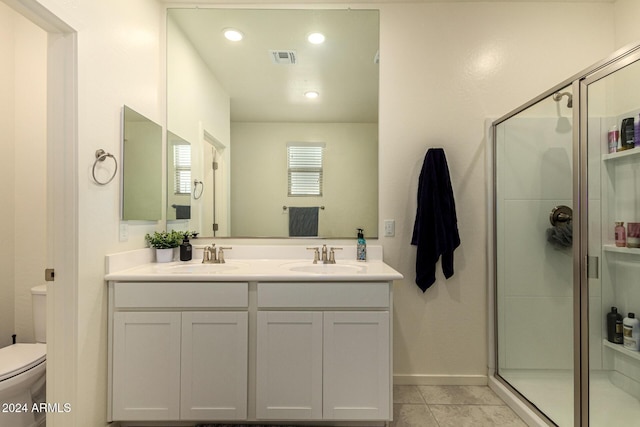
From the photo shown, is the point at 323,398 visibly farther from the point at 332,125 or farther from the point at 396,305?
the point at 332,125

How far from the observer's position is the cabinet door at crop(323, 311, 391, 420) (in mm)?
1562

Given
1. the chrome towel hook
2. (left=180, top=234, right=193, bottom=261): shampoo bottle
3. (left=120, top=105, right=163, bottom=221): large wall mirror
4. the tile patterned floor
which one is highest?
(left=120, top=105, right=163, bottom=221): large wall mirror

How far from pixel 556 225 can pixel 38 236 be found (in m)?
3.21

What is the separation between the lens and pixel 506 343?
6.77 ft

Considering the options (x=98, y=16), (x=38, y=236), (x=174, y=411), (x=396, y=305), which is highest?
(x=98, y=16)

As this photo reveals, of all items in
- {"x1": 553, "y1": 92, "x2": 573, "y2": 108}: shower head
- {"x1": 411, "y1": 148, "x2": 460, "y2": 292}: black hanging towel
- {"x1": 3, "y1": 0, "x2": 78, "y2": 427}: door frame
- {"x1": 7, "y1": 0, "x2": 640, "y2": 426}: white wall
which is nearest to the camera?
{"x1": 3, "y1": 0, "x2": 78, "y2": 427}: door frame

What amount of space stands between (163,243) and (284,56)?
1524 mm

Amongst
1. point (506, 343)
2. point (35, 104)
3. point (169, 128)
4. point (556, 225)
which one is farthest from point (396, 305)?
point (35, 104)

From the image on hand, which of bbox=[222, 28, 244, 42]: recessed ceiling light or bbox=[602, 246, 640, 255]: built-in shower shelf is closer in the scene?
bbox=[602, 246, 640, 255]: built-in shower shelf

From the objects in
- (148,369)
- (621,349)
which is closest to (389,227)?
(621,349)

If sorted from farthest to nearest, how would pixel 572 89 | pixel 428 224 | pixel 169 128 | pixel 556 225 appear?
pixel 169 128, pixel 428 224, pixel 556 225, pixel 572 89

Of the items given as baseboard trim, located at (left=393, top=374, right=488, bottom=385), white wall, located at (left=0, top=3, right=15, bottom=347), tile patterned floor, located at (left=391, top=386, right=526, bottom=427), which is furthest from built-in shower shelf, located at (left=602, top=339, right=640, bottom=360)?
white wall, located at (left=0, top=3, right=15, bottom=347)

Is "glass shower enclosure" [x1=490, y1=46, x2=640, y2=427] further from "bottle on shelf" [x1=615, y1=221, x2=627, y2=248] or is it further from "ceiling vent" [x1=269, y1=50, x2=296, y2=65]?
"ceiling vent" [x1=269, y1=50, x2=296, y2=65]

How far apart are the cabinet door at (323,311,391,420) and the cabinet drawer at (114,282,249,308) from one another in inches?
21.3
